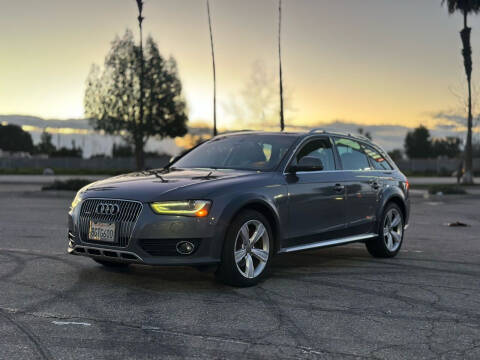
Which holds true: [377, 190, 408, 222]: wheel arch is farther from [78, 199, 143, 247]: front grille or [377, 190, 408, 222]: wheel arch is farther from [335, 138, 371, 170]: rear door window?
[78, 199, 143, 247]: front grille

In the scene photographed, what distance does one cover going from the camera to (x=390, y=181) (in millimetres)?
9227

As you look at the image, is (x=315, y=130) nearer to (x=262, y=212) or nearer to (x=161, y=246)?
(x=262, y=212)

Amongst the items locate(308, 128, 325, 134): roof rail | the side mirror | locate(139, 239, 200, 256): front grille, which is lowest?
locate(139, 239, 200, 256): front grille

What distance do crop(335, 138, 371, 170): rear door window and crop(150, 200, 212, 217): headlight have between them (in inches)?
108

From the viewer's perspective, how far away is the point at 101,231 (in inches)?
257

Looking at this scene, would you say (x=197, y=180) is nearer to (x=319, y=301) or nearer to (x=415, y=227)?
(x=319, y=301)

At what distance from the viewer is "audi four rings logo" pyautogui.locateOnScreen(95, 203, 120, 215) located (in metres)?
6.45

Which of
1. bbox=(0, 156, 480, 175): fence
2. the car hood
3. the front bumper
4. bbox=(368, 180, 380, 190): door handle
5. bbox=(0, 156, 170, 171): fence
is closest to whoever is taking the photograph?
the front bumper

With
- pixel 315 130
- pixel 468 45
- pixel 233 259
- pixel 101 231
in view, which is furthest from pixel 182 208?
pixel 468 45

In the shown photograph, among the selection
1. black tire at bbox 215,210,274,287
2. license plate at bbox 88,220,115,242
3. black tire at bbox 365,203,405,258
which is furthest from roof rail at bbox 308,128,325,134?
license plate at bbox 88,220,115,242

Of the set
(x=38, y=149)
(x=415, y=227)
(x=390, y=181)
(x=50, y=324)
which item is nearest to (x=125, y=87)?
(x=415, y=227)

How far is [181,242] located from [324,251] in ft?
12.3

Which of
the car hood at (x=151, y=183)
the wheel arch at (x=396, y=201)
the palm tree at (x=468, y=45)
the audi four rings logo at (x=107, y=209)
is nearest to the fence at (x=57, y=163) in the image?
the palm tree at (x=468, y=45)

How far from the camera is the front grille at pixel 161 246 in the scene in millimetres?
6277
